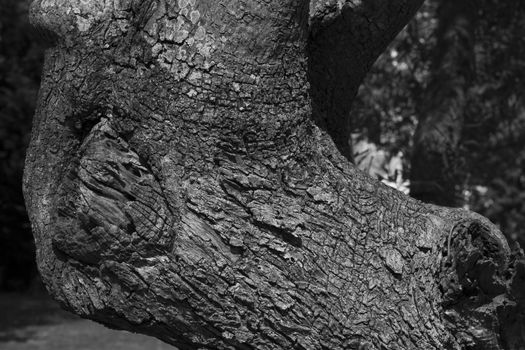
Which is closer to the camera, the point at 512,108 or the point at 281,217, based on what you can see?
the point at 281,217

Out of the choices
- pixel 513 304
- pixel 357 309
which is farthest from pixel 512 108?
→ pixel 357 309

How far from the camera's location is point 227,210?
2.37m

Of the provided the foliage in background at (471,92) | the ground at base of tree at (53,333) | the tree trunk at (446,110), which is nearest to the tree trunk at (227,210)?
the tree trunk at (446,110)

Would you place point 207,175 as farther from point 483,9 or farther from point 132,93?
point 483,9

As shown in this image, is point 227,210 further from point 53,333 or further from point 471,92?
point 53,333

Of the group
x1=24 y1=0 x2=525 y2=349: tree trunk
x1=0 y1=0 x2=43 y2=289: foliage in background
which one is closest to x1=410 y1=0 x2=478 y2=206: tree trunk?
x1=24 y1=0 x2=525 y2=349: tree trunk

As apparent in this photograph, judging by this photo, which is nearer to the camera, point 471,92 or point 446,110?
point 446,110

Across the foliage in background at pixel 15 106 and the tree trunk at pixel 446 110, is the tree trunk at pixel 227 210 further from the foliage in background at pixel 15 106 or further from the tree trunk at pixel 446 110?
the foliage in background at pixel 15 106

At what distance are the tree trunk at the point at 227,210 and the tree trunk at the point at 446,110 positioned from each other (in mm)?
2137

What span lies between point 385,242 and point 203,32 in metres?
0.78

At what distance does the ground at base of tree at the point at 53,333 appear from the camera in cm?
1030

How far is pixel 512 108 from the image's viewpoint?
17.9ft

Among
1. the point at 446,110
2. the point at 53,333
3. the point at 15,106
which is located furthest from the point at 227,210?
the point at 15,106

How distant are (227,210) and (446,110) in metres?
2.80
